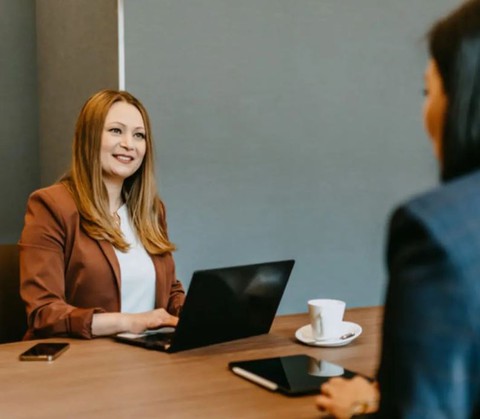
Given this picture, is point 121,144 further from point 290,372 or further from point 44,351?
point 290,372

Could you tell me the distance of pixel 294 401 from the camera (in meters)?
1.10

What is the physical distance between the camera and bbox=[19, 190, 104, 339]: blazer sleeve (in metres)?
1.68

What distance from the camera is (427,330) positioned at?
563 millimetres

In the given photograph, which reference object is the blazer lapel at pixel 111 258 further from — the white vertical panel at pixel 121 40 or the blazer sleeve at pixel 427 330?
the blazer sleeve at pixel 427 330

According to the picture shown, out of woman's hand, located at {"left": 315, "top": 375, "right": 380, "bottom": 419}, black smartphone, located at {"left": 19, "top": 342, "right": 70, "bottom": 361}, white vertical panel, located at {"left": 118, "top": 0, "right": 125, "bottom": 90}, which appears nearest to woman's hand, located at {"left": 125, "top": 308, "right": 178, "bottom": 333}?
black smartphone, located at {"left": 19, "top": 342, "right": 70, "bottom": 361}

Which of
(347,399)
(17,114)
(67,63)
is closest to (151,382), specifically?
(347,399)

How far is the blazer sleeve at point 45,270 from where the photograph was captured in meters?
1.68

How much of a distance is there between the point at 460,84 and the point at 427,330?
24 cm

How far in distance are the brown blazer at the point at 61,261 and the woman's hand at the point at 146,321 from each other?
0.84 feet

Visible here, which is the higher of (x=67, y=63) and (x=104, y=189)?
(x=67, y=63)

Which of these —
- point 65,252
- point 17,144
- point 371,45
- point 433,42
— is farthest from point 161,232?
point 433,42

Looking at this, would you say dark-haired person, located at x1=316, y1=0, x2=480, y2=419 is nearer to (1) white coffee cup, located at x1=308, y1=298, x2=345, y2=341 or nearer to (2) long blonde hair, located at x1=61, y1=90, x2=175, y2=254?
(1) white coffee cup, located at x1=308, y1=298, x2=345, y2=341

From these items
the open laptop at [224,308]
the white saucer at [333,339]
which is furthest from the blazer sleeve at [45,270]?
the white saucer at [333,339]

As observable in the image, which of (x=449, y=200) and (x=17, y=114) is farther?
(x=17, y=114)
